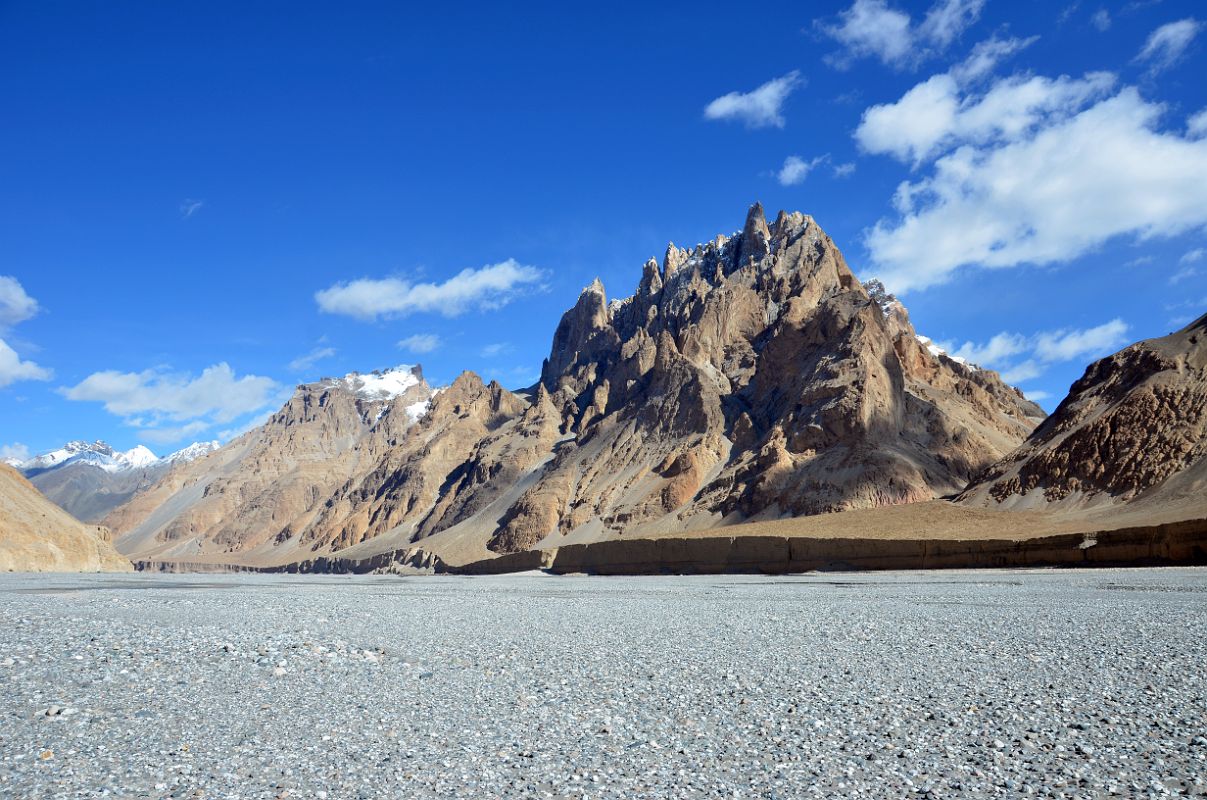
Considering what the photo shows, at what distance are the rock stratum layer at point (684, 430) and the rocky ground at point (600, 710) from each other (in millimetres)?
62868

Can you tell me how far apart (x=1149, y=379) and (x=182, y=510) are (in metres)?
198

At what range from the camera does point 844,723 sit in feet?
28.5

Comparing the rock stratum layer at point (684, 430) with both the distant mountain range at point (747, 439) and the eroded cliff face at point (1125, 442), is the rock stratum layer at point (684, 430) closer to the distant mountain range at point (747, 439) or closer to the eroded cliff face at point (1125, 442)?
the distant mountain range at point (747, 439)

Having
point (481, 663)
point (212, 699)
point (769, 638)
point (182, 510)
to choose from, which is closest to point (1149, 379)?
point (769, 638)

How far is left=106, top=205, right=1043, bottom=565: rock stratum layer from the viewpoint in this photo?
84438 millimetres

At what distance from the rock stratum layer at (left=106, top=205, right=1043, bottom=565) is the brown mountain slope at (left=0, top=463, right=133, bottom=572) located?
148ft

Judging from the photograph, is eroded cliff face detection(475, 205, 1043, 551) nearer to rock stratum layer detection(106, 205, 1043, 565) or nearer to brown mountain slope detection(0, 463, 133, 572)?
rock stratum layer detection(106, 205, 1043, 565)

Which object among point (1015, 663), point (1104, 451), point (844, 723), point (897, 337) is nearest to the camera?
point (844, 723)

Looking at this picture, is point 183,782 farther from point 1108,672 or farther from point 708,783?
point 1108,672

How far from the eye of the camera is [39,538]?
193 feet

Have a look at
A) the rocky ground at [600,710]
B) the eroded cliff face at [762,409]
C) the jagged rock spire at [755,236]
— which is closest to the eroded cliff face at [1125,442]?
the eroded cliff face at [762,409]

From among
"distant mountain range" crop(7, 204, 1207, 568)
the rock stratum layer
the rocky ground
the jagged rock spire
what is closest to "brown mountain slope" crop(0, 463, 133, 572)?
"distant mountain range" crop(7, 204, 1207, 568)

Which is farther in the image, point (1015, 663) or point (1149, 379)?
point (1149, 379)

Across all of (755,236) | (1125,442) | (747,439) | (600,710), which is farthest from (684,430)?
(600,710)
